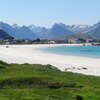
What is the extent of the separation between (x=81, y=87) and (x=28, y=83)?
339 centimetres

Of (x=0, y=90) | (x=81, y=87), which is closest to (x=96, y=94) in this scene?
(x=81, y=87)

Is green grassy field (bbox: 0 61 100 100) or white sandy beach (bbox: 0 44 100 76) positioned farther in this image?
white sandy beach (bbox: 0 44 100 76)

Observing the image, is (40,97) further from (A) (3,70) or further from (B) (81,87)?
(A) (3,70)

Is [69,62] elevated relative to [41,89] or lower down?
lower down

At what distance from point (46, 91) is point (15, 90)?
1.80m

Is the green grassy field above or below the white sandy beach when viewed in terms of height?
above

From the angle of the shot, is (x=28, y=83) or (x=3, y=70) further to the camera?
(x=3, y=70)

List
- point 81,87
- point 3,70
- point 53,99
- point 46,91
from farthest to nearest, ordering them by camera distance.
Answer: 1. point 3,70
2. point 81,87
3. point 46,91
4. point 53,99

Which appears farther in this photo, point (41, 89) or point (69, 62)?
point (69, 62)

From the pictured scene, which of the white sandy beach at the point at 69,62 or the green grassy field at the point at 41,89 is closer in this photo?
the green grassy field at the point at 41,89

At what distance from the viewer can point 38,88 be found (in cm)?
2383

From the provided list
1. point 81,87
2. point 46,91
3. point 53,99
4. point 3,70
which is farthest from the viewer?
point 3,70

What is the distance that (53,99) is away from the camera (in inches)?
792

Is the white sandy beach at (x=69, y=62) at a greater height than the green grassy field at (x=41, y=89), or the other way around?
the green grassy field at (x=41, y=89)
